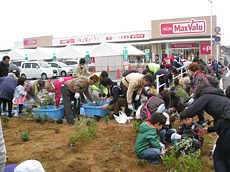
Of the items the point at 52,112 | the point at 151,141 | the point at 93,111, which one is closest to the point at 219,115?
the point at 151,141

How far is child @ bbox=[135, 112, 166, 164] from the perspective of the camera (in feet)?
10.8

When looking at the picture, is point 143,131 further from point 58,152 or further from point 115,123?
point 115,123

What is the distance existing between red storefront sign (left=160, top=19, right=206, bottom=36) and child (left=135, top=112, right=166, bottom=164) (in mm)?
30288

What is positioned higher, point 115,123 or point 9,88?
point 9,88

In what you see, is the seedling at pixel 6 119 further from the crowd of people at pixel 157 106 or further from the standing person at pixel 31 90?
the standing person at pixel 31 90

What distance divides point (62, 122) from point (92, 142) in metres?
1.70

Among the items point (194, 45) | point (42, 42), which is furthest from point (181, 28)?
point (42, 42)

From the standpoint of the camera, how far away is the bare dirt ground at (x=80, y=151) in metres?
3.34

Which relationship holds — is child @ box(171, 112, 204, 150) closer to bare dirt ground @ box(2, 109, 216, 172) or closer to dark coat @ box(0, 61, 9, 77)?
bare dirt ground @ box(2, 109, 216, 172)

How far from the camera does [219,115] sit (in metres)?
2.69

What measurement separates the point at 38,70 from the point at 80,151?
16.8m

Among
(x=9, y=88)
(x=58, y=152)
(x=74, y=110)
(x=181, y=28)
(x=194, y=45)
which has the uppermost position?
(x=181, y=28)

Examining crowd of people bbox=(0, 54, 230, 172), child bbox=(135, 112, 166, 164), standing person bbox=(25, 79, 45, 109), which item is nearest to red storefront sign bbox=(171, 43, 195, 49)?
crowd of people bbox=(0, 54, 230, 172)

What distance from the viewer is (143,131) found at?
11.2ft
